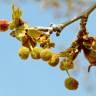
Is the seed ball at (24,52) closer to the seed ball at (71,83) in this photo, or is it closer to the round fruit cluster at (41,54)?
the round fruit cluster at (41,54)

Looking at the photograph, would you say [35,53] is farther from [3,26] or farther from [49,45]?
[3,26]

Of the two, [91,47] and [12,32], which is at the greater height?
[12,32]

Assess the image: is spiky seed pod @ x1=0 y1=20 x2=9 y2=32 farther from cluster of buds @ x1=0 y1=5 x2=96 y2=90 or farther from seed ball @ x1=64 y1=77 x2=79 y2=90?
seed ball @ x1=64 y1=77 x2=79 y2=90

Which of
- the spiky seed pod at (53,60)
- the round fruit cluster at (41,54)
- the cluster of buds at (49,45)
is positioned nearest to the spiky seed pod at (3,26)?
the cluster of buds at (49,45)

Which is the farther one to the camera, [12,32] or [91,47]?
[12,32]

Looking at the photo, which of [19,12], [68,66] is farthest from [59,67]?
[19,12]

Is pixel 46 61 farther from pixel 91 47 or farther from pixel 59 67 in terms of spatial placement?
pixel 91 47

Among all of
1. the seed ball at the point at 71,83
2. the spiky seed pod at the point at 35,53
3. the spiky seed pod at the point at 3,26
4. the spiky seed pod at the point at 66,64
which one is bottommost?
the seed ball at the point at 71,83

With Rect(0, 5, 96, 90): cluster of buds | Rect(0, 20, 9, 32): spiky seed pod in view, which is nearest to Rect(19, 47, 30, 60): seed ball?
Rect(0, 5, 96, 90): cluster of buds
